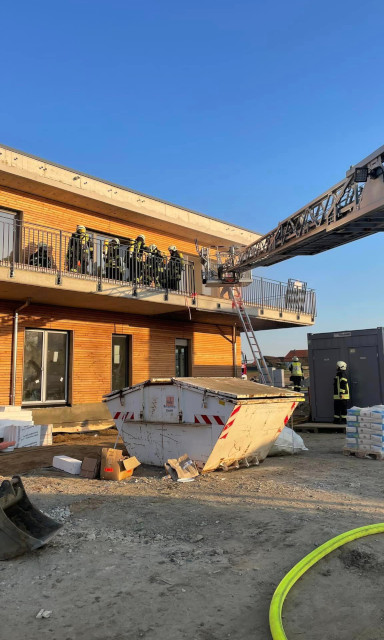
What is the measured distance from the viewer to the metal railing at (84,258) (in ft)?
41.2

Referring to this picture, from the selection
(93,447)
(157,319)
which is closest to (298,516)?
(93,447)

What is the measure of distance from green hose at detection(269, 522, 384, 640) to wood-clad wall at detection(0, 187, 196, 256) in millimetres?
10754

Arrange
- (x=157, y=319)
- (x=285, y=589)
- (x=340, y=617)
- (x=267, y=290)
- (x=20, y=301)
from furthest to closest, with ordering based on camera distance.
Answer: (x=267, y=290)
(x=157, y=319)
(x=20, y=301)
(x=285, y=589)
(x=340, y=617)

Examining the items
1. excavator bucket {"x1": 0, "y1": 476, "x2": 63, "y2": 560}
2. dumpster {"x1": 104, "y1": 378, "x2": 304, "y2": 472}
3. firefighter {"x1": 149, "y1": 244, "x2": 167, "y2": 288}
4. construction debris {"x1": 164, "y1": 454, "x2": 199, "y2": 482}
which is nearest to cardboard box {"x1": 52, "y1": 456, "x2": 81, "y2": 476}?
dumpster {"x1": 104, "y1": 378, "x2": 304, "y2": 472}

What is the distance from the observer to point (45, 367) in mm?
13836

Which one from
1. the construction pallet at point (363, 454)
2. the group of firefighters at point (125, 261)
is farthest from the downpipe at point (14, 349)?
the construction pallet at point (363, 454)

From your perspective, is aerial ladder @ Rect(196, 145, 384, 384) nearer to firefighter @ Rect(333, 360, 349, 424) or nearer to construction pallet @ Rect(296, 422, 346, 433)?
firefighter @ Rect(333, 360, 349, 424)

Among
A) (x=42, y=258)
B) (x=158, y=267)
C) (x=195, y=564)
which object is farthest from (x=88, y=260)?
(x=195, y=564)

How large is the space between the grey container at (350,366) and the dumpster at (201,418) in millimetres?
6429

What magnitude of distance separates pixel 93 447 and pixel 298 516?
681cm

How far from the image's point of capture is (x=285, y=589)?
3496 millimetres

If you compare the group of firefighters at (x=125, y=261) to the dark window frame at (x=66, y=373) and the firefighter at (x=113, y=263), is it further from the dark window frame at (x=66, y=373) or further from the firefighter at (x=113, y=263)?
the dark window frame at (x=66, y=373)

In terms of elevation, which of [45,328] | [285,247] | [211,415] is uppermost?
[285,247]

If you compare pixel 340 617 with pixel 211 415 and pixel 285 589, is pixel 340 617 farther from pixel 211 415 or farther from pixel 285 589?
pixel 211 415
